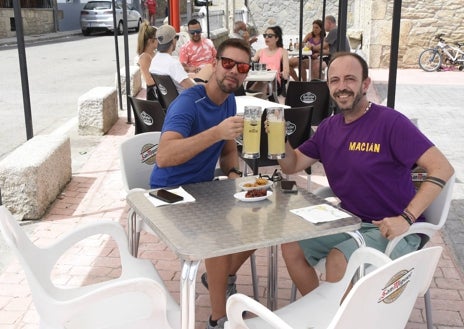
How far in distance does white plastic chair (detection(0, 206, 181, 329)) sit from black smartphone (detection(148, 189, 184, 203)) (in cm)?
22

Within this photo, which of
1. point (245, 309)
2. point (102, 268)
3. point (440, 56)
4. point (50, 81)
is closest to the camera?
point (245, 309)

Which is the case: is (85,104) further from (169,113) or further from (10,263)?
(169,113)

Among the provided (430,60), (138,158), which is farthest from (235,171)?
(430,60)

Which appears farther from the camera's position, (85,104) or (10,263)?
(85,104)

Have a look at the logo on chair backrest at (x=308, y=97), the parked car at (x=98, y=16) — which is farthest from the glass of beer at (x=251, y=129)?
the parked car at (x=98, y=16)

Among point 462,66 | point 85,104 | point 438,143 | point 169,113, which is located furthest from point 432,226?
point 462,66

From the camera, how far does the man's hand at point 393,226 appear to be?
2.59m

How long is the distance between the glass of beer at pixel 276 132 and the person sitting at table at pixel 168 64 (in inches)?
139

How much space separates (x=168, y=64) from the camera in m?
6.36

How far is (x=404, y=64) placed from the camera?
15859 mm

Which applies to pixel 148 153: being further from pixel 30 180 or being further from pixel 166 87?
pixel 166 87

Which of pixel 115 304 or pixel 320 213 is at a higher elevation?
pixel 320 213

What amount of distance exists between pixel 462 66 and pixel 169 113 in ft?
45.9

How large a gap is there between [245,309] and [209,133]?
1.03 metres
